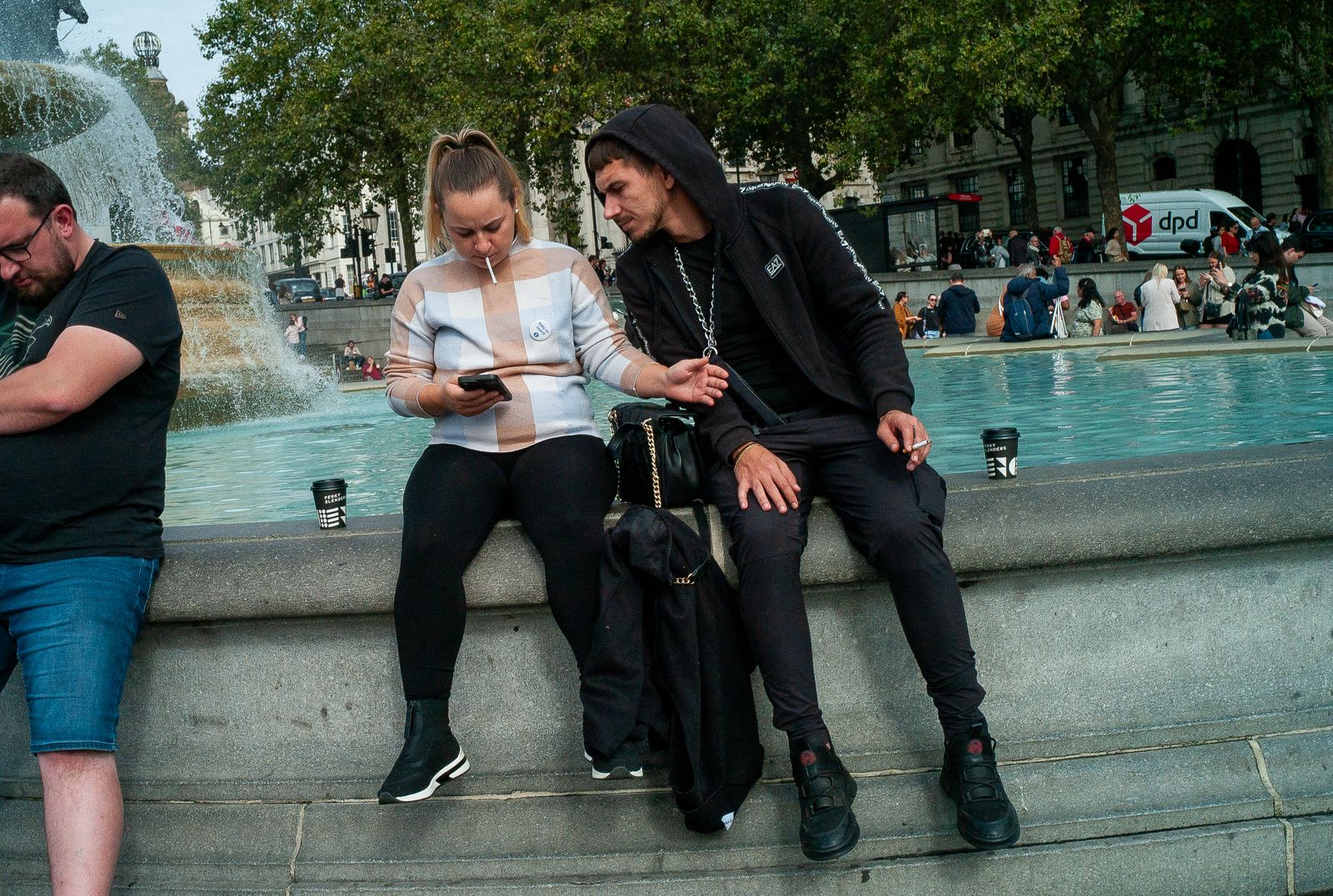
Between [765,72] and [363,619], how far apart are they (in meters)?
33.8

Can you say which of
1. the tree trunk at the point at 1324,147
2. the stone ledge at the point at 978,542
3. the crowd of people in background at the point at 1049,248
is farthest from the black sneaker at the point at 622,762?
the tree trunk at the point at 1324,147

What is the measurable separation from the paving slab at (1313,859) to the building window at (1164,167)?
45828 millimetres

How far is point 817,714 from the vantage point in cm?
324

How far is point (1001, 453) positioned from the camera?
3529 mm

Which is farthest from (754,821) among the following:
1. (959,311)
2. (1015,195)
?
(1015,195)

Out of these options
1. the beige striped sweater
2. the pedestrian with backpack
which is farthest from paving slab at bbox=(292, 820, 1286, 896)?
the pedestrian with backpack

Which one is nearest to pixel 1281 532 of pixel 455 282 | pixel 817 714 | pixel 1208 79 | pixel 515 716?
pixel 817 714

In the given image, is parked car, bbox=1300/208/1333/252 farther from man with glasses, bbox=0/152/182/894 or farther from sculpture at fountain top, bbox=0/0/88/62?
man with glasses, bbox=0/152/182/894

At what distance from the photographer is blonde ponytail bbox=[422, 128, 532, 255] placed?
362 centimetres

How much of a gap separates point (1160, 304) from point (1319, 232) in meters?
11.5

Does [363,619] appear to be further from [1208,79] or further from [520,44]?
[1208,79]

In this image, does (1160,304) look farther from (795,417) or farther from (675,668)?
(675,668)

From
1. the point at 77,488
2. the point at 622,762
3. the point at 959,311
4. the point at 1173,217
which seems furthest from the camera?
the point at 1173,217

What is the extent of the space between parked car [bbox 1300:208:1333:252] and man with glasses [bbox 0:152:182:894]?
30.5 metres
